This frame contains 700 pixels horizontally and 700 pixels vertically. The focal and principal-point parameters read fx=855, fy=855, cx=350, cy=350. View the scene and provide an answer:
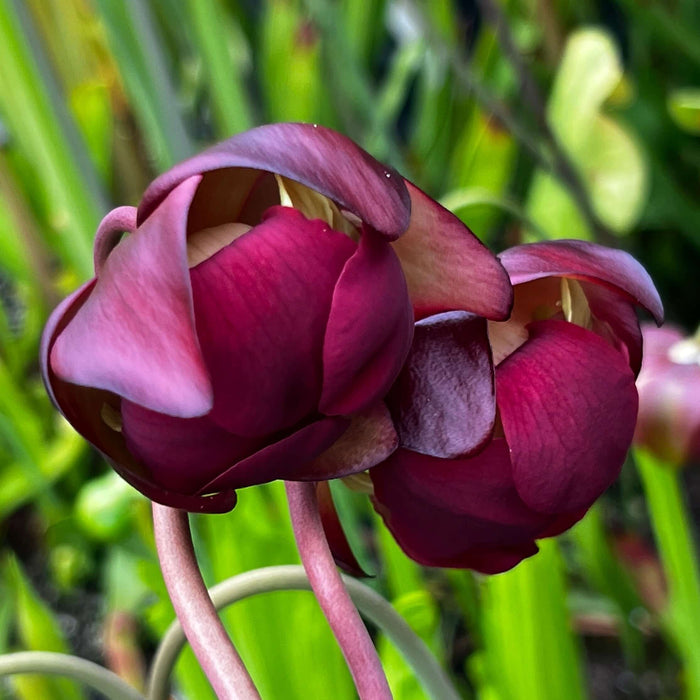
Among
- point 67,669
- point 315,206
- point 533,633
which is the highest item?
point 315,206

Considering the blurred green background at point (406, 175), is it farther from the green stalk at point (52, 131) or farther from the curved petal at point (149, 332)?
the curved petal at point (149, 332)

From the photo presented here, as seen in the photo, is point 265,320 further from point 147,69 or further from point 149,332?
point 147,69

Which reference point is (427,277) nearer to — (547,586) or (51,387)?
(51,387)

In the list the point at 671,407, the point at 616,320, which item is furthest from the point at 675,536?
the point at 616,320

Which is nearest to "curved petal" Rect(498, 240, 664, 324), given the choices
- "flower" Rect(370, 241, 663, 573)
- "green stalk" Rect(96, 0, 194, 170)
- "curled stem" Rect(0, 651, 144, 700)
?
"flower" Rect(370, 241, 663, 573)

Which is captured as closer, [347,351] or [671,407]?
[347,351]

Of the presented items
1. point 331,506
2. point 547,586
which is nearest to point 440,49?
point 547,586

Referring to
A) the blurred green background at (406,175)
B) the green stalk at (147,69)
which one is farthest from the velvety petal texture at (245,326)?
the green stalk at (147,69)

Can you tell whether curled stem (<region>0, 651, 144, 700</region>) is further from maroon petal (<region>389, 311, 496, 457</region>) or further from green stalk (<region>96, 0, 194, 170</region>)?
green stalk (<region>96, 0, 194, 170</region>)
